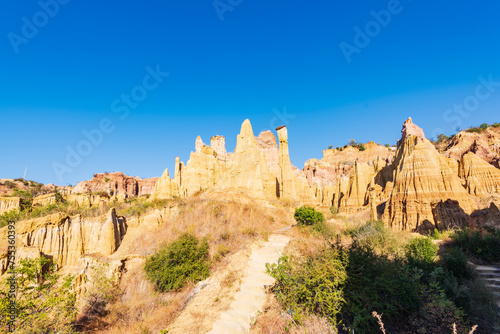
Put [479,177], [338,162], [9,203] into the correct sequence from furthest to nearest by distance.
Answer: [338,162] < [479,177] < [9,203]

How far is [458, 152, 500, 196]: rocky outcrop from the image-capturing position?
98.4 feet

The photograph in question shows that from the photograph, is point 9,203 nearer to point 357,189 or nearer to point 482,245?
point 482,245

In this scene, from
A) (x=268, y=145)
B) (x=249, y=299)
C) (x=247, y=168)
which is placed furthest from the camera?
(x=268, y=145)

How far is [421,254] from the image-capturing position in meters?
9.67

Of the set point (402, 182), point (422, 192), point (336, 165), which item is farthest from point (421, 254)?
point (336, 165)

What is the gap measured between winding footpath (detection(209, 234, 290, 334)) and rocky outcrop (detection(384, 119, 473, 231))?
85.9 feet

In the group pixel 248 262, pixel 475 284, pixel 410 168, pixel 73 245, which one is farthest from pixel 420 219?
pixel 73 245

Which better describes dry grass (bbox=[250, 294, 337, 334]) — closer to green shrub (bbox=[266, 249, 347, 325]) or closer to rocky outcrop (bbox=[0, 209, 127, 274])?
green shrub (bbox=[266, 249, 347, 325])

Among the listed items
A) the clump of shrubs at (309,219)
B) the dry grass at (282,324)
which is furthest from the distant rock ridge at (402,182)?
the dry grass at (282,324)

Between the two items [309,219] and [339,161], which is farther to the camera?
[339,161]

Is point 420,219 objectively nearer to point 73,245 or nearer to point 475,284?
point 475,284

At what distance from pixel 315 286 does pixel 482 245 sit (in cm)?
1060

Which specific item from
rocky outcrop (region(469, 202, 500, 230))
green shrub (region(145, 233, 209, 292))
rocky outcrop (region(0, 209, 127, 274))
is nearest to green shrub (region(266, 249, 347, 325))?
green shrub (region(145, 233, 209, 292))

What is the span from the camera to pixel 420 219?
90.9ft
